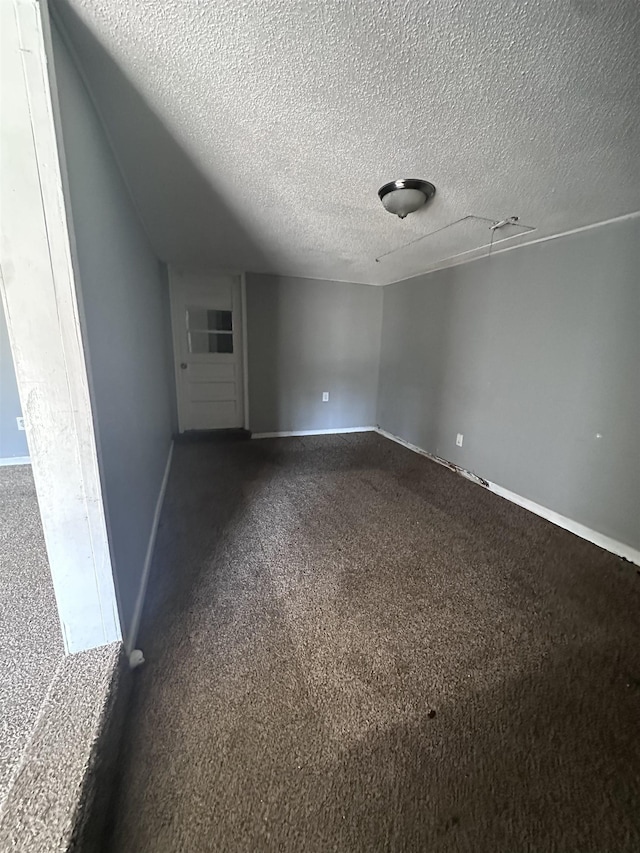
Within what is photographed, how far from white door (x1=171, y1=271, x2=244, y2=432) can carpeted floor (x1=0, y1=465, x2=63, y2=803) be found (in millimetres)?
2227

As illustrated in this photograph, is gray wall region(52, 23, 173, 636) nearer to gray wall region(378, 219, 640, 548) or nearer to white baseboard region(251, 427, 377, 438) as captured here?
white baseboard region(251, 427, 377, 438)

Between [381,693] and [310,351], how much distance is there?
3.65 m

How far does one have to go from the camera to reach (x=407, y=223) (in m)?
2.22

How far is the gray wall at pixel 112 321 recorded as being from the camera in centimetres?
98

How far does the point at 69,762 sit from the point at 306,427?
12.4ft

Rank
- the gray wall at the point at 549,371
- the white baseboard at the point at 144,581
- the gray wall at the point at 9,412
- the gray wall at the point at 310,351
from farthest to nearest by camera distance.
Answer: the gray wall at the point at 310,351 < the gray wall at the point at 9,412 < the gray wall at the point at 549,371 < the white baseboard at the point at 144,581

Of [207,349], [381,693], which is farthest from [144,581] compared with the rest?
[207,349]

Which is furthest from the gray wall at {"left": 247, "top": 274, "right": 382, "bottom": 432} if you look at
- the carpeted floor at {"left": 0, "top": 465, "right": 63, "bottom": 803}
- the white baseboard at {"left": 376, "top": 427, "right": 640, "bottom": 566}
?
the carpeted floor at {"left": 0, "top": 465, "right": 63, "bottom": 803}

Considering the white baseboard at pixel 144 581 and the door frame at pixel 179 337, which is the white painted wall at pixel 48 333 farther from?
the door frame at pixel 179 337

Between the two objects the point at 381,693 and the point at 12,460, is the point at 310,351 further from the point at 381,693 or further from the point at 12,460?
the point at 381,693

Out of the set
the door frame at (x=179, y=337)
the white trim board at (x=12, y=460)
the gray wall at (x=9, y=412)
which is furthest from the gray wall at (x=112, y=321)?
the door frame at (x=179, y=337)

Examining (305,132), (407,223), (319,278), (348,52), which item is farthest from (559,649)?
(319,278)

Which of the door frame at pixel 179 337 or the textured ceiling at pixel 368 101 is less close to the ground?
the textured ceiling at pixel 368 101

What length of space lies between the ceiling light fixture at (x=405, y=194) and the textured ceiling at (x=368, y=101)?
56 millimetres
